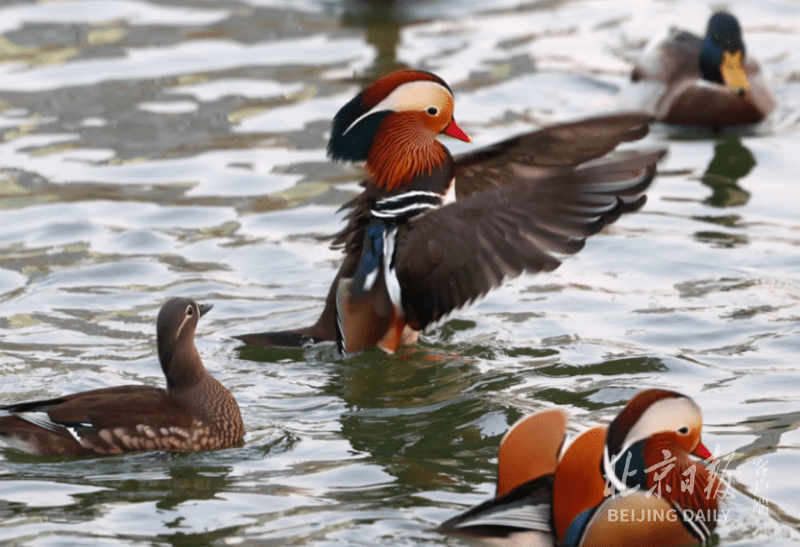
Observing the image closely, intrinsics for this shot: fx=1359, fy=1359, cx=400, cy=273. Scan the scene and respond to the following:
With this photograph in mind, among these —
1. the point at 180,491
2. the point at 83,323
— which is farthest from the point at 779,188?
the point at 180,491

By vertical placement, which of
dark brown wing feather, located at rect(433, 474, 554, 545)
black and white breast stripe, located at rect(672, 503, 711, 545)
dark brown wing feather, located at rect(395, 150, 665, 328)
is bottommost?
black and white breast stripe, located at rect(672, 503, 711, 545)

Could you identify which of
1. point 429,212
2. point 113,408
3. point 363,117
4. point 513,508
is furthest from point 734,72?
point 513,508

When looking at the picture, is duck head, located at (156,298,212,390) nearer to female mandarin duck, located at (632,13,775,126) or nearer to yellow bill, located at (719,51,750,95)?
female mandarin duck, located at (632,13,775,126)

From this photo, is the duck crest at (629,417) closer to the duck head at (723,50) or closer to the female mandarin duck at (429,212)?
the female mandarin duck at (429,212)

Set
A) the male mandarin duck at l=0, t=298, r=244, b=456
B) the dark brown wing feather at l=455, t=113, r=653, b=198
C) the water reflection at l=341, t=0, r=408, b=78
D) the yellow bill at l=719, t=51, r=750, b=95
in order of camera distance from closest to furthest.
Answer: the male mandarin duck at l=0, t=298, r=244, b=456, the dark brown wing feather at l=455, t=113, r=653, b=198, the yellow bill at l=719, t=51, r=750, b=95, the water reflection at l=341, t=0, r=408, b=78

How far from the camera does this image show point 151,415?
5.68 meters

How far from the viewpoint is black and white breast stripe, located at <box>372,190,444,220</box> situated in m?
6.79

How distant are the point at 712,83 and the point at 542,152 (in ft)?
14.2

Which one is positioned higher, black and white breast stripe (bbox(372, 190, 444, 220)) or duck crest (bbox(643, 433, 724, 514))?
black and white breast stripe (bbox(372, 190, 444, 220))

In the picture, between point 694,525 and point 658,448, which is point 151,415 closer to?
point 658,448

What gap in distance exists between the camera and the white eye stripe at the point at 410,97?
22.1ft

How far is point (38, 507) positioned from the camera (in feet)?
17.1

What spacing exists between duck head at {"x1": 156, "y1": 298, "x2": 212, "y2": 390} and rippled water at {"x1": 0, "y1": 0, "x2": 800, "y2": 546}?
1.23 ft

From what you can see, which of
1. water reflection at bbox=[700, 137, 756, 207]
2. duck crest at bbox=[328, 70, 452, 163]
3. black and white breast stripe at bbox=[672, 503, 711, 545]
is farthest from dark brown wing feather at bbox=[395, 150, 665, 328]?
water reflection at bbox=[700, 137, 756, 207]
